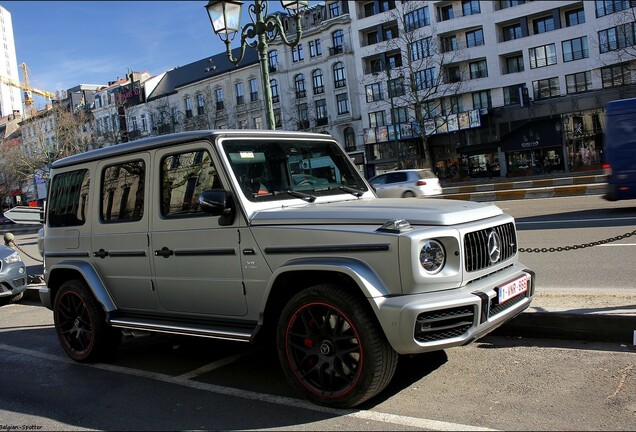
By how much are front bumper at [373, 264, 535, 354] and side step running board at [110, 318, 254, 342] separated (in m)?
1.17

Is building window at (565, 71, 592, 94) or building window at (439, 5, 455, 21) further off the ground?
building window at (439, 5, 455, 21)

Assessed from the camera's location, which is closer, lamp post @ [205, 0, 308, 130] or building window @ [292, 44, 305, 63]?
lamp post @ [205, 0, 308, 130]

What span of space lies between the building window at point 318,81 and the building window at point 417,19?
10192 millimetres

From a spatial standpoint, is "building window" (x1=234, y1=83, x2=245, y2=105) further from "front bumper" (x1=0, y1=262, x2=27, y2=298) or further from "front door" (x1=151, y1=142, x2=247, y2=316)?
"front door" (x1=151, y1=142, x2=247, y2=316)

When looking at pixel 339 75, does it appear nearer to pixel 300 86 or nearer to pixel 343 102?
pixel 343 102

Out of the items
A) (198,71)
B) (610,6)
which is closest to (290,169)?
(610,6)

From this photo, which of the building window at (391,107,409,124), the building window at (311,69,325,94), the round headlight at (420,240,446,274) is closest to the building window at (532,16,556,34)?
the building window at (391,107,409,124)

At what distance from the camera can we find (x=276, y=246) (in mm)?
3957

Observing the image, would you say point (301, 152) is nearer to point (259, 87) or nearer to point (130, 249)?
point (130, 249)

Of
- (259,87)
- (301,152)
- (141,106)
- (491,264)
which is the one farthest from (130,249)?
(141,106)

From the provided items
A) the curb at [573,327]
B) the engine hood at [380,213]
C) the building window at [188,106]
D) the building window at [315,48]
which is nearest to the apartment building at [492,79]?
the building window at [315,48]

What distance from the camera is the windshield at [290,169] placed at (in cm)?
443

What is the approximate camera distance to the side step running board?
4.12 meters

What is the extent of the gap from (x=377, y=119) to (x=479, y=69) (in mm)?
10279
